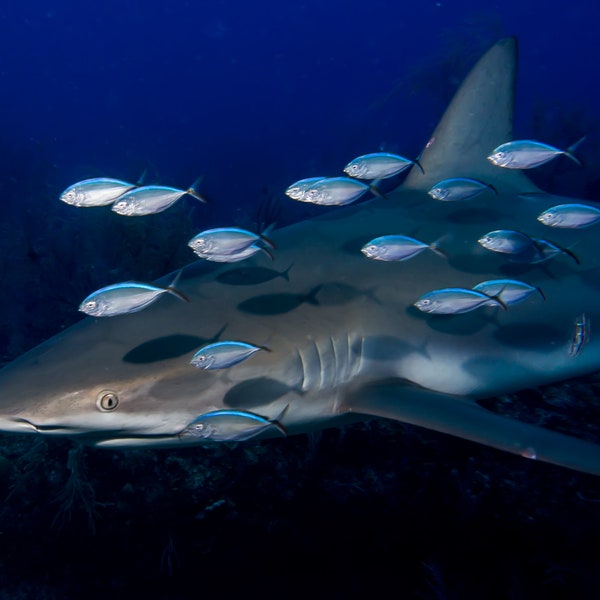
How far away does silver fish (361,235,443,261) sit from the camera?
103 inches

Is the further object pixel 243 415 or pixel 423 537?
pixel 423 537

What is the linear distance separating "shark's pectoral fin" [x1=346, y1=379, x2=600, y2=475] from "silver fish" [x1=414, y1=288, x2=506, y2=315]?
18.1 inches

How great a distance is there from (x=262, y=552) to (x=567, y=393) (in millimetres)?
2829

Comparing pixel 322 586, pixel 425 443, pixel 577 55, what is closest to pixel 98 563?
pixel 322 586

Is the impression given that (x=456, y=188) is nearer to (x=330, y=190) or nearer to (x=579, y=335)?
(x=330, y=190)

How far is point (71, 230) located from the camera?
383 inches

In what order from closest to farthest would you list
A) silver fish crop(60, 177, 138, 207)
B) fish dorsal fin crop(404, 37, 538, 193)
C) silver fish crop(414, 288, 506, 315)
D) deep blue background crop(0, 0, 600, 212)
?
silver fish crop(414, 288, 506, 315), silver fish crop(60, 177, 138, 207), fish dorsal fin crop(404, 37, 538, 193), deep blue background crop(0, 0, 600, 212)

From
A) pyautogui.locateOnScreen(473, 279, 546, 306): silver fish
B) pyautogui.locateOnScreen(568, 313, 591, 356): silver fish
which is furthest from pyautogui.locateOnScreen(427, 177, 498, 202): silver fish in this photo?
pyautogui.locateOnScreen(568, 313, 591, 356): silver fish

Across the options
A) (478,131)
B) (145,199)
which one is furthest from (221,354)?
(478,131)

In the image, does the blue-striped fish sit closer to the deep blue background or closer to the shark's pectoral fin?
the shark's pectoral fin

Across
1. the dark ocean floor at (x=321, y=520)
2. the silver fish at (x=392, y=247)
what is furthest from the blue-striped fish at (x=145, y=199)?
the dark ocean floor at (x=321, y=520)

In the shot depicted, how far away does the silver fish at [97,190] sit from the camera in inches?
118

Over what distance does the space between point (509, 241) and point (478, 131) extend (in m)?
1.33

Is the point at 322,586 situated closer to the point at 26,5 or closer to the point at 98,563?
the point at 98,563
